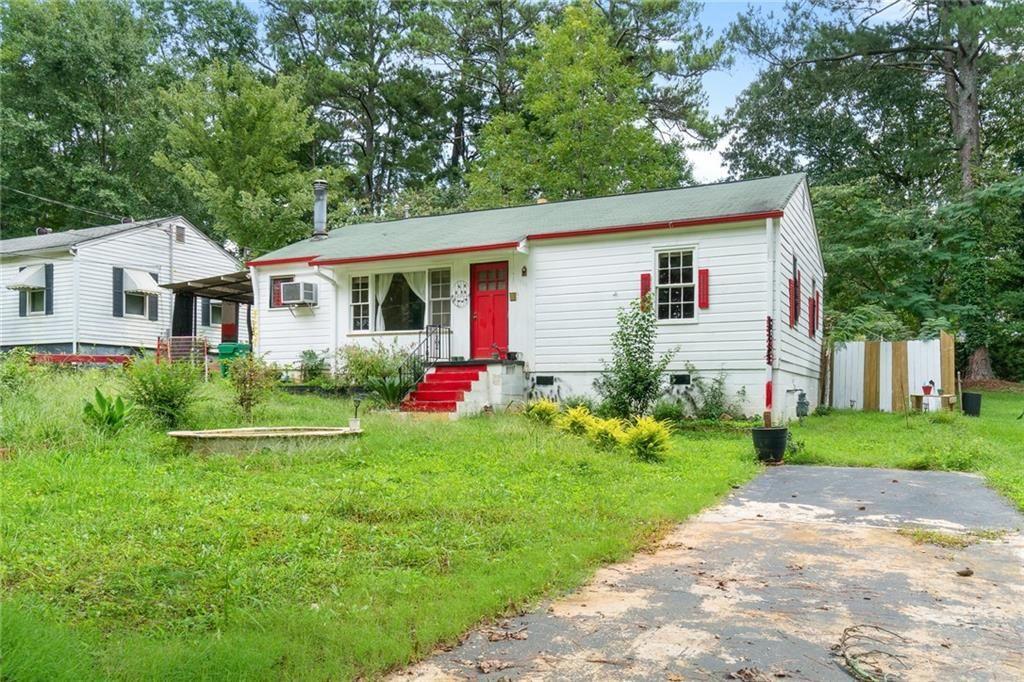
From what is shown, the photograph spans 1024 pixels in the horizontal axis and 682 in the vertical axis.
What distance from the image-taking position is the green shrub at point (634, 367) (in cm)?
1142

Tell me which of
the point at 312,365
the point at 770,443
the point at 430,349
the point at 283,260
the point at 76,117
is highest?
the point at 76,117

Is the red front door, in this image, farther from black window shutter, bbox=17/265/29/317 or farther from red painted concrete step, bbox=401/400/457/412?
black window shutter, bbox=17/265/29/317

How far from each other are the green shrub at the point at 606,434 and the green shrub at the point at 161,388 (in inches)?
197

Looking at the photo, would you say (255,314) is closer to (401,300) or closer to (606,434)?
(401,300)

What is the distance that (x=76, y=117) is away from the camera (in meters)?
31.1

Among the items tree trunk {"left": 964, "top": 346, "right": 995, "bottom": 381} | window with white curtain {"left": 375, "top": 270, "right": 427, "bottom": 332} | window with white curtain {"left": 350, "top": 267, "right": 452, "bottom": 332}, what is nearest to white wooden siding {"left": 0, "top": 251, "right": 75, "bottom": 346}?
window with white curtain {"left": 350, "top": 267, "right": 452, "bottom": 332}

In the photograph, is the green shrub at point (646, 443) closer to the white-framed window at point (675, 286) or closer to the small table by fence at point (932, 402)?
the white-framed window at point (675, 286)

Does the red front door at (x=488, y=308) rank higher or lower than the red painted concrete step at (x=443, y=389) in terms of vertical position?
higher

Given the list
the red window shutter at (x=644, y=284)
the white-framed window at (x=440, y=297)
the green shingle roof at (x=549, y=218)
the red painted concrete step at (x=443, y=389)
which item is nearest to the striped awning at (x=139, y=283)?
the green shingle roof at (x=549, y=218)

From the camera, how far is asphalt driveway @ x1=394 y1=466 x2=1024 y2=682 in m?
2.84

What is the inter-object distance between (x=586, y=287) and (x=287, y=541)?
31.4ft

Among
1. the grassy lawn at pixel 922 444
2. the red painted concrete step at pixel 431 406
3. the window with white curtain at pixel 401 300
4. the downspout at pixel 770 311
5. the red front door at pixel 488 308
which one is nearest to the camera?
the grassy lawn at pixel 922 444

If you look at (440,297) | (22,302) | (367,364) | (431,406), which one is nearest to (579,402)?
(431,406)

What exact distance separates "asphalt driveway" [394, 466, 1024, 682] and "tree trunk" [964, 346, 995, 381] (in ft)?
60.8
